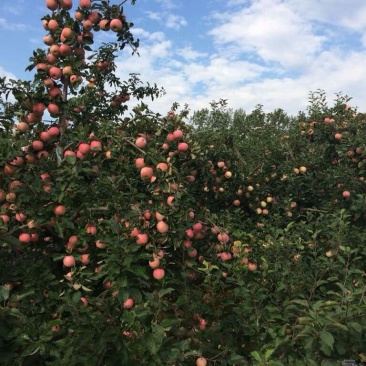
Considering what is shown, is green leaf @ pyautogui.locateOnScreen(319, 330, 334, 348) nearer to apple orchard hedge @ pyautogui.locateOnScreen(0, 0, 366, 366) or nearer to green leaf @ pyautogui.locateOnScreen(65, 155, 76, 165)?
apple orchard hedge @ pyautogui.locateOnScreen(0, 0, 366, 366)

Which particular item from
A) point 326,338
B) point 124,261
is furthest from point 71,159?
point 326,338

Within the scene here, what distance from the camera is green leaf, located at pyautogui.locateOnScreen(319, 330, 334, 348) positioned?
199 centimetres

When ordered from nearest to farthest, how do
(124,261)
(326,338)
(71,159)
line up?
(326,338)
(124,261)
(71,159)

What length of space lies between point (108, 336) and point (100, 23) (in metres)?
2.90

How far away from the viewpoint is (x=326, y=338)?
2016 mm

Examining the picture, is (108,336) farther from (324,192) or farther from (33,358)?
(324,192)

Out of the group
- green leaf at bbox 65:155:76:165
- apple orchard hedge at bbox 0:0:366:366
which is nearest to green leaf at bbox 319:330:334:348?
apple orchard hedge at bbox 0:0:366:366

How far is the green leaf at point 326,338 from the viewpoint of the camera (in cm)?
199

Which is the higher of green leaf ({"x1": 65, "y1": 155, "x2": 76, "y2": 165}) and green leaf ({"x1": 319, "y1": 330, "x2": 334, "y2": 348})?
green leaf ({"x1": 65, "y1": 155, "x2": 76, "y2": 165})

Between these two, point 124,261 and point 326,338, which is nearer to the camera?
point 326,338

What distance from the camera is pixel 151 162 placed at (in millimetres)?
3031

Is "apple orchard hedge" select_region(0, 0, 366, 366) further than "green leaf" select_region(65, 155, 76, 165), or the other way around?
"green leaf" select_region(65, 155, 76, 165)

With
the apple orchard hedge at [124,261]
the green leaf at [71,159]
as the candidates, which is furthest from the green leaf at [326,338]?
the green leaf at [71,159]

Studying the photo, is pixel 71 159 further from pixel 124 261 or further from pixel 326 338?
pixel 326 338
